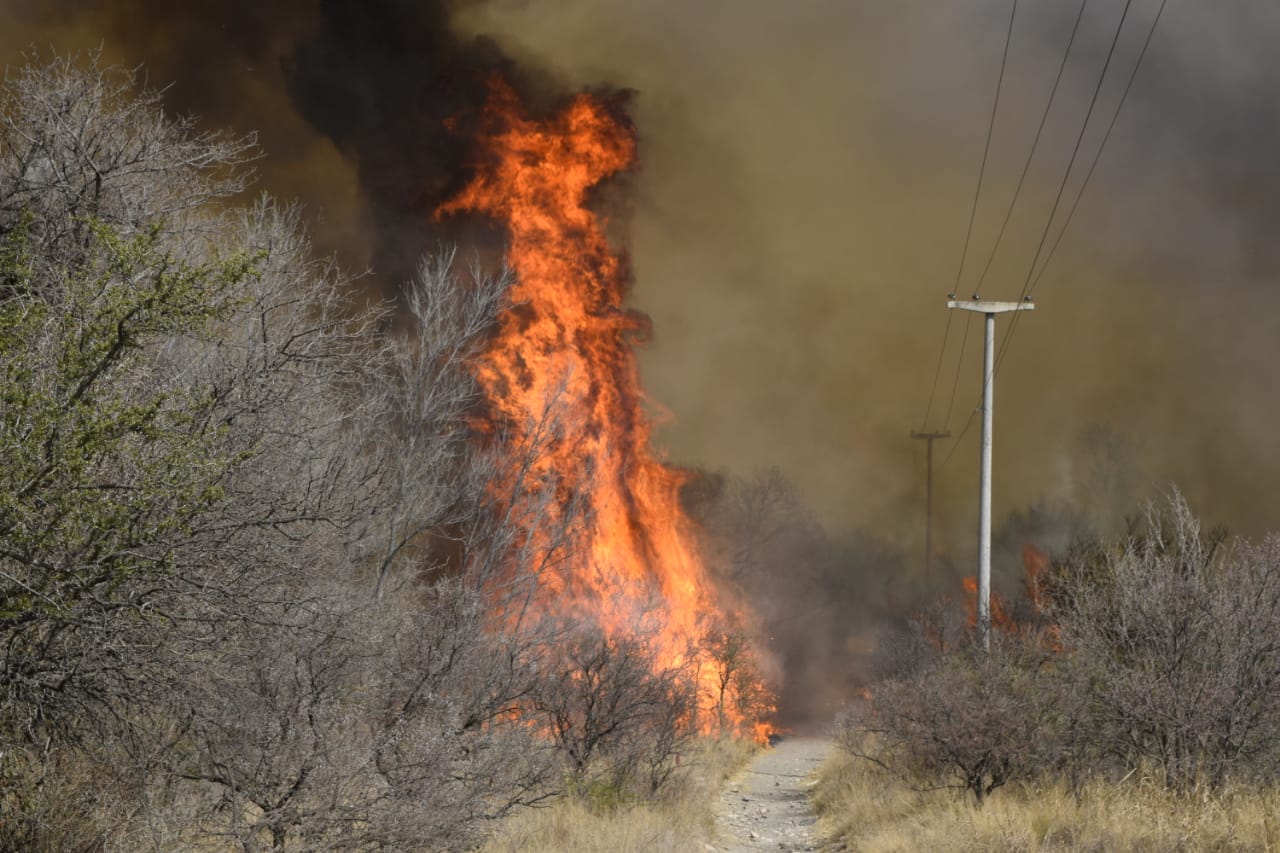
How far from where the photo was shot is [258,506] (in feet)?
25.2

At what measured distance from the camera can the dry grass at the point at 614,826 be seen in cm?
1146

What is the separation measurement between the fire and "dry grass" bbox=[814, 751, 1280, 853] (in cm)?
928

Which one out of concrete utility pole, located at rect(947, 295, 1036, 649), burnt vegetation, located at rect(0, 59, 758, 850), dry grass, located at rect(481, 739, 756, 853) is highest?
concrete utility pole, located at rect(947, 295, 1036, 649)

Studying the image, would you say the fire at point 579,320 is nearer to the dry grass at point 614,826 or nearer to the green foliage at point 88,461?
the dry grass at point 614,826

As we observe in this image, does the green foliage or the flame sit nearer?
the green foliage

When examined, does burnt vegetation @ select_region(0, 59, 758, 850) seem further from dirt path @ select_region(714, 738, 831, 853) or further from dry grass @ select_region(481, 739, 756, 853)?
dirt path @ select_region(714, 738, 831, 853)

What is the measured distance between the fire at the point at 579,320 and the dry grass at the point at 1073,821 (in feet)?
30.4

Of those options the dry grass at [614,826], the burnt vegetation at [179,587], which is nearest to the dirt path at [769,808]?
the dry grass at [614,826]

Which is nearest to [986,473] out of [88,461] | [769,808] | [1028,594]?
[769,808]

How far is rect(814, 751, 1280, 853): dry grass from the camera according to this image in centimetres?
955

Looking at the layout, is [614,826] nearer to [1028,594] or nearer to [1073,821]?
[1073,821]

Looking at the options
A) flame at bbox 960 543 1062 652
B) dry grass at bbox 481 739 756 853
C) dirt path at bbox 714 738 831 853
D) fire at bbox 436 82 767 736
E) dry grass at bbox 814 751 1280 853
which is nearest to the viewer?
dry grass at bbox 814 751 1280 853

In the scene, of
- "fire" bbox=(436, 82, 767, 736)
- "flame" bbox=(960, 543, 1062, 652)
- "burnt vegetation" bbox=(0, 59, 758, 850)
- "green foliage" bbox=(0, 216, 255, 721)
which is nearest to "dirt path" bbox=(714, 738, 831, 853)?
"fire" bbox=(436, 82, 767, 736)

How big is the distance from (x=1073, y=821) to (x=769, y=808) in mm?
9690
